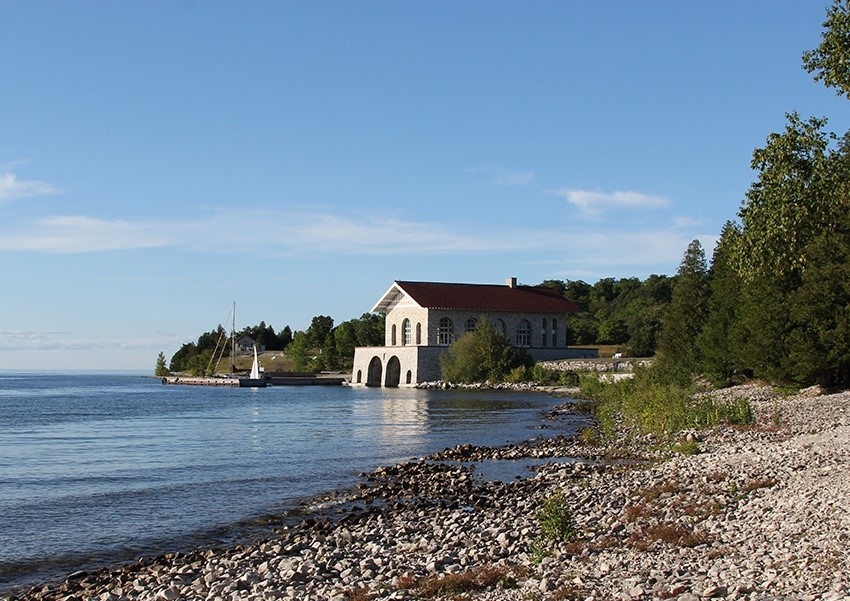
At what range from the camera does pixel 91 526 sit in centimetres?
1714

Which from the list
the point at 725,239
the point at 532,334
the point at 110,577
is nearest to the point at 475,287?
the point at 532,334

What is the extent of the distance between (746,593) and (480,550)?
450 cm

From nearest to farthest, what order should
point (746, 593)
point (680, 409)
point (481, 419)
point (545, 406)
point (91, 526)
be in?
point (746, 593)
point (91, 526)
point (680, 409)
point (481, 419)
point (545, 406)

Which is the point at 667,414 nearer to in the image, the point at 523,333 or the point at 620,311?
the point at 523,333

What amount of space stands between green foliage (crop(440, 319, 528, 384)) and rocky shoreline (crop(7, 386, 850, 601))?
57.3 meters

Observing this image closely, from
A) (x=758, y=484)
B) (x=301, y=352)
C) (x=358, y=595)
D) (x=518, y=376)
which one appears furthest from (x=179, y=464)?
(x=301, y=352)

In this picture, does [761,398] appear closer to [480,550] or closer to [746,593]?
[480,550]

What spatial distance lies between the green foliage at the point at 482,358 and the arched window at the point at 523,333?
8.25 m

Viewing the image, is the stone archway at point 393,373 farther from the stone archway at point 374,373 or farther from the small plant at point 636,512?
the small plant at point 636,512

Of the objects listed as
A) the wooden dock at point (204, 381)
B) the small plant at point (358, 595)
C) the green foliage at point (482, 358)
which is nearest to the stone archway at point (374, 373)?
the green foliage at point (482, 358)

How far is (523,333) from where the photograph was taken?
8919 centimetres

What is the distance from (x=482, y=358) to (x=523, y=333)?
12041 millimetres

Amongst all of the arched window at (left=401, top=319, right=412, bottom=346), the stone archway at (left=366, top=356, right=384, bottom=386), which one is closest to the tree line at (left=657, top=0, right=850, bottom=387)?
the arched window at (left=401, top=319, right=412, bottom=346)

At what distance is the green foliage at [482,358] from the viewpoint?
255ft
